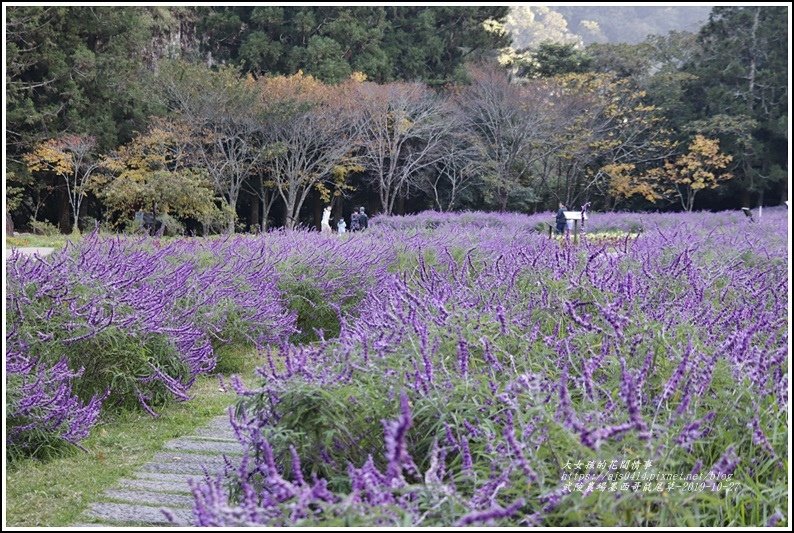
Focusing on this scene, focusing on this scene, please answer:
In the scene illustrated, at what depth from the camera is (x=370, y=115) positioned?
83.0ft

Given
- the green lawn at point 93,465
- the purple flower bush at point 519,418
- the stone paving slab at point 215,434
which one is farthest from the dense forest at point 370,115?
the purple flower bush at point 519,418

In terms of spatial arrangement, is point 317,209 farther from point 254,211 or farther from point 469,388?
point 469,388

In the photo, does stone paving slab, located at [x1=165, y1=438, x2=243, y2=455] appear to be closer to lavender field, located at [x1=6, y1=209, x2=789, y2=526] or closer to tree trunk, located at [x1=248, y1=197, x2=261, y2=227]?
lavender field, located at [x1=6, y1=209, x2=789, y2=526]

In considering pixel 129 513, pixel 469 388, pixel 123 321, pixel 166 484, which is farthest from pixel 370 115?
pixel 469 388

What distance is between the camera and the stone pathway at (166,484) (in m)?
2.98

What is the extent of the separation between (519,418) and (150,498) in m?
2.00

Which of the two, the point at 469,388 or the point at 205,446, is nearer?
the point at 469,388

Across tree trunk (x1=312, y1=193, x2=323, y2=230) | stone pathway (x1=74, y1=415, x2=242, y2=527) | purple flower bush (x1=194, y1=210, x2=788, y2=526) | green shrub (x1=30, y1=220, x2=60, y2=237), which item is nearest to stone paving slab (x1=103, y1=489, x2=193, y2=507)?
stone pathway (x1=74, y1=415, x2=242, y2=527)

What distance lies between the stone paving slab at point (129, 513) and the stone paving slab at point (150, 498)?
0.16ft

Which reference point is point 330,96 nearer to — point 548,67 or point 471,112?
point 471,112

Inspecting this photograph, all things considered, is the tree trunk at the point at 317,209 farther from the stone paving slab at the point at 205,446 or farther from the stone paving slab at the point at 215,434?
the stone paving slab at the point at 205,446

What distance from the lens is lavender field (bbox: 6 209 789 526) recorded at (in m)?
1.65

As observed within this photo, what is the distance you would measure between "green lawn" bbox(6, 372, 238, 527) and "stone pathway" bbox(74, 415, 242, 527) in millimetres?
76

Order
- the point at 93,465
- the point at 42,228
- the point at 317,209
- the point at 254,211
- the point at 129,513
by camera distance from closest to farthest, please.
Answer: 1. the point at 129,513
2. the point at 93,465
3. the point at 42,228
4. the point at 254,211
5. the point at 317,209
